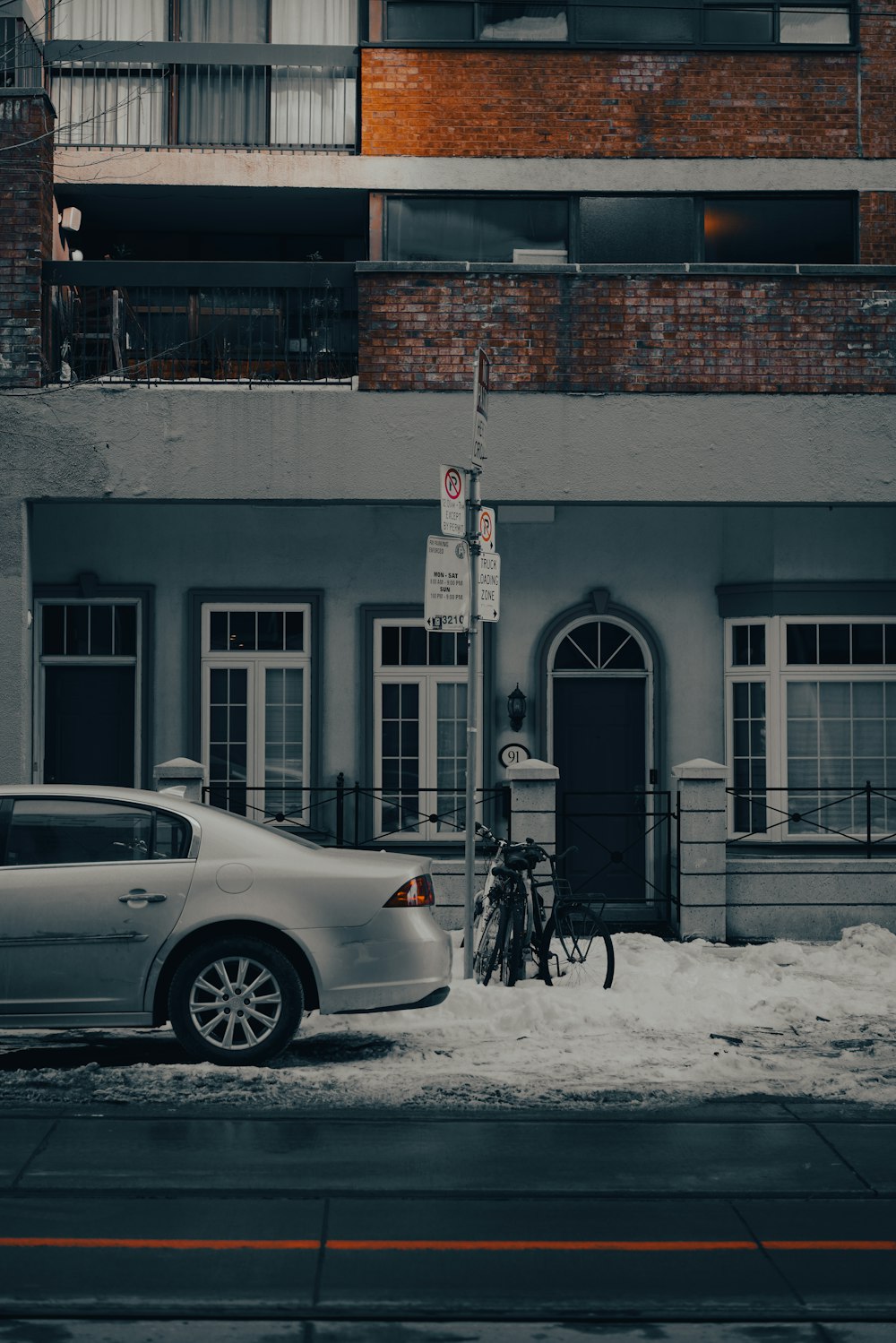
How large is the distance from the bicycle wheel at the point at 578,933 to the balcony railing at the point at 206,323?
592 cm

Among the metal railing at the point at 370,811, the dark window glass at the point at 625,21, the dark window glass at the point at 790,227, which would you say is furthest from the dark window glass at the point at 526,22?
the metal railing at the point at 370,811

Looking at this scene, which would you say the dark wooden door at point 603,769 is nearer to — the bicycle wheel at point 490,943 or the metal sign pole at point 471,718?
the metal sign pole at point 471,718

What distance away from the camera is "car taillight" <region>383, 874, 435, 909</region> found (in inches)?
373

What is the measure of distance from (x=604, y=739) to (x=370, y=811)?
237 centimetres

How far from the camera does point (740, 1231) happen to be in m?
6.45

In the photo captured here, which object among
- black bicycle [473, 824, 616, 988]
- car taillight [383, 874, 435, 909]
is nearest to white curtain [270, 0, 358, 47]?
black bicycle [473, 824, 616, 988]

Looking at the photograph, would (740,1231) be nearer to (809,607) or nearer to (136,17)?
(809,607)

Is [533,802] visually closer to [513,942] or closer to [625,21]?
[513,942]

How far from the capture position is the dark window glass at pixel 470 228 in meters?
15.6

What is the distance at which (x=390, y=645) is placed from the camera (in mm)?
16328

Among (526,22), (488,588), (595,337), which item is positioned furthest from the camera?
(526,22)

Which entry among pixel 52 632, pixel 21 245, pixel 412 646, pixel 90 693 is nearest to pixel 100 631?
pixel 52 632

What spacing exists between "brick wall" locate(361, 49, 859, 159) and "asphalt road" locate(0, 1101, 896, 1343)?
9.85 metres

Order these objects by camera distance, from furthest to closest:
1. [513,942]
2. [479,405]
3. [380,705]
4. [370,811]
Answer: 1. [380,705]
2. [370,811]
3. [479,405]
4. [513,942]
